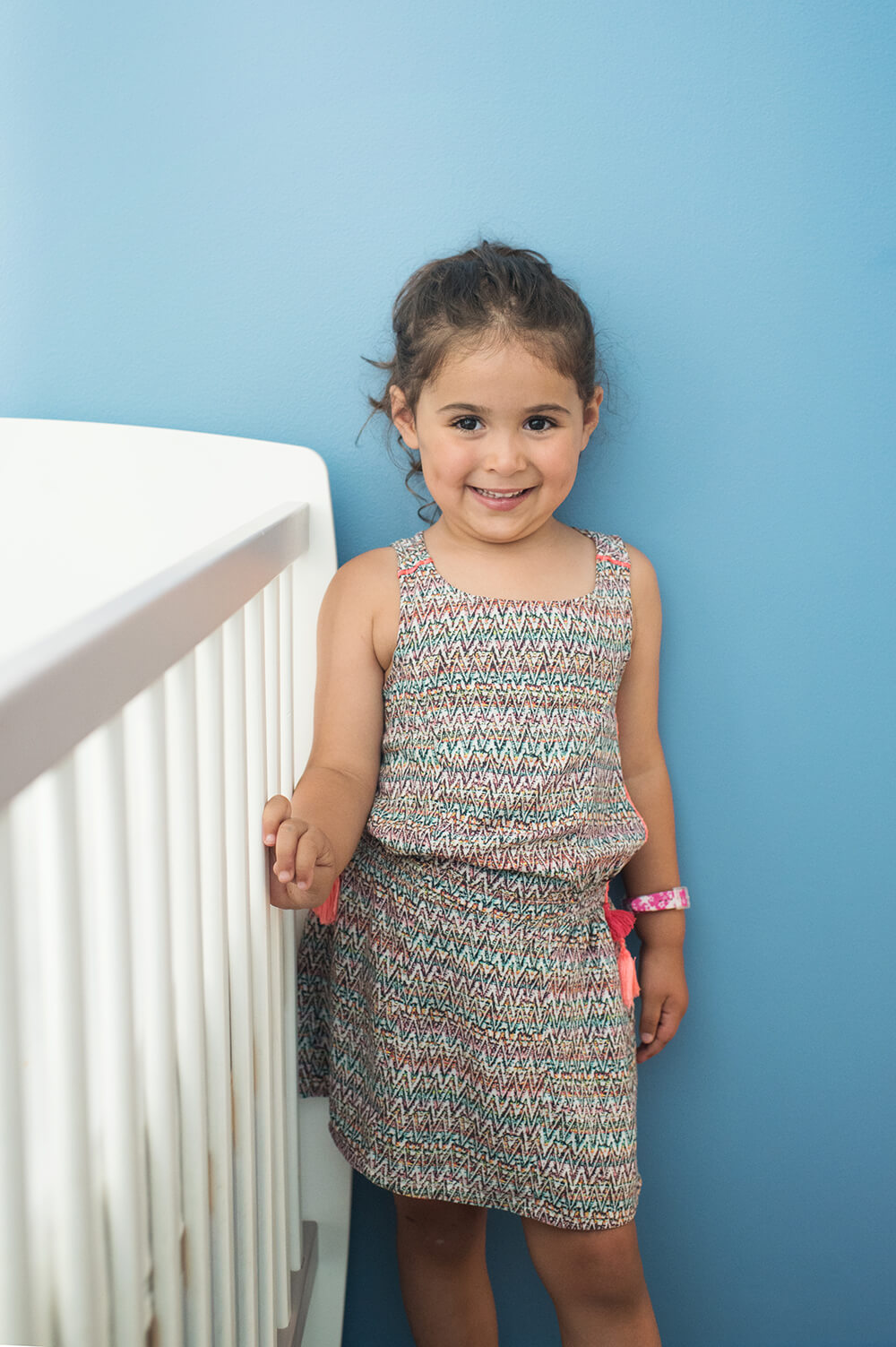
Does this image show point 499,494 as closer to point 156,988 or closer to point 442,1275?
point 156,988

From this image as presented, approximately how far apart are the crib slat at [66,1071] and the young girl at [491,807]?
1.34 feet

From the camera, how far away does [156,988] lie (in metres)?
0.51

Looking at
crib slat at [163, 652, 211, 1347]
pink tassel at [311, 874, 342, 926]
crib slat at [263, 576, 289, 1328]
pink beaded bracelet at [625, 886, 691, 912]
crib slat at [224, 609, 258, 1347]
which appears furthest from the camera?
pink beaded bracelet at [625, 886, 691, 912]

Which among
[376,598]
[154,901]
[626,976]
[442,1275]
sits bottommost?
[442,1275]

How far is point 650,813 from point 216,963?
1.67ft

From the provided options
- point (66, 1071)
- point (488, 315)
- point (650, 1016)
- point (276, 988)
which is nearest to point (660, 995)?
point (650, 1016)

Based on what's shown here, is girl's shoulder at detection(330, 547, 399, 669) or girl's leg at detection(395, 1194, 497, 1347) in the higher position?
girl's shoulder at detection(330, 547, 399, 669)

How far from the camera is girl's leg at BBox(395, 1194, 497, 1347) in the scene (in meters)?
0.99

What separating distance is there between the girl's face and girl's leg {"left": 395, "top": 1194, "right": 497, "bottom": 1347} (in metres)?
0.61

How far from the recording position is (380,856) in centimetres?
93

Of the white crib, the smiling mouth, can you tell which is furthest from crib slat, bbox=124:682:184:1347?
the smiling mouth

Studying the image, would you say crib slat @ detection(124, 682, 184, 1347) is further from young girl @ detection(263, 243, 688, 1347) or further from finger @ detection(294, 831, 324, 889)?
young girl @ detection(263, 243, 688, 1347)

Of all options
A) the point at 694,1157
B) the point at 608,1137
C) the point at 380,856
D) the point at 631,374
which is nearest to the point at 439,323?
the point at 631,374

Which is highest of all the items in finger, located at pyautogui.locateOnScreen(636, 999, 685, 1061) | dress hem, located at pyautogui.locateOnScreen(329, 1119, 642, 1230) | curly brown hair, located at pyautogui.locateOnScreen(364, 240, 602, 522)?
curly brown hair, located at pyautogui.locateOnScreen(364, 240, 602, 522)
